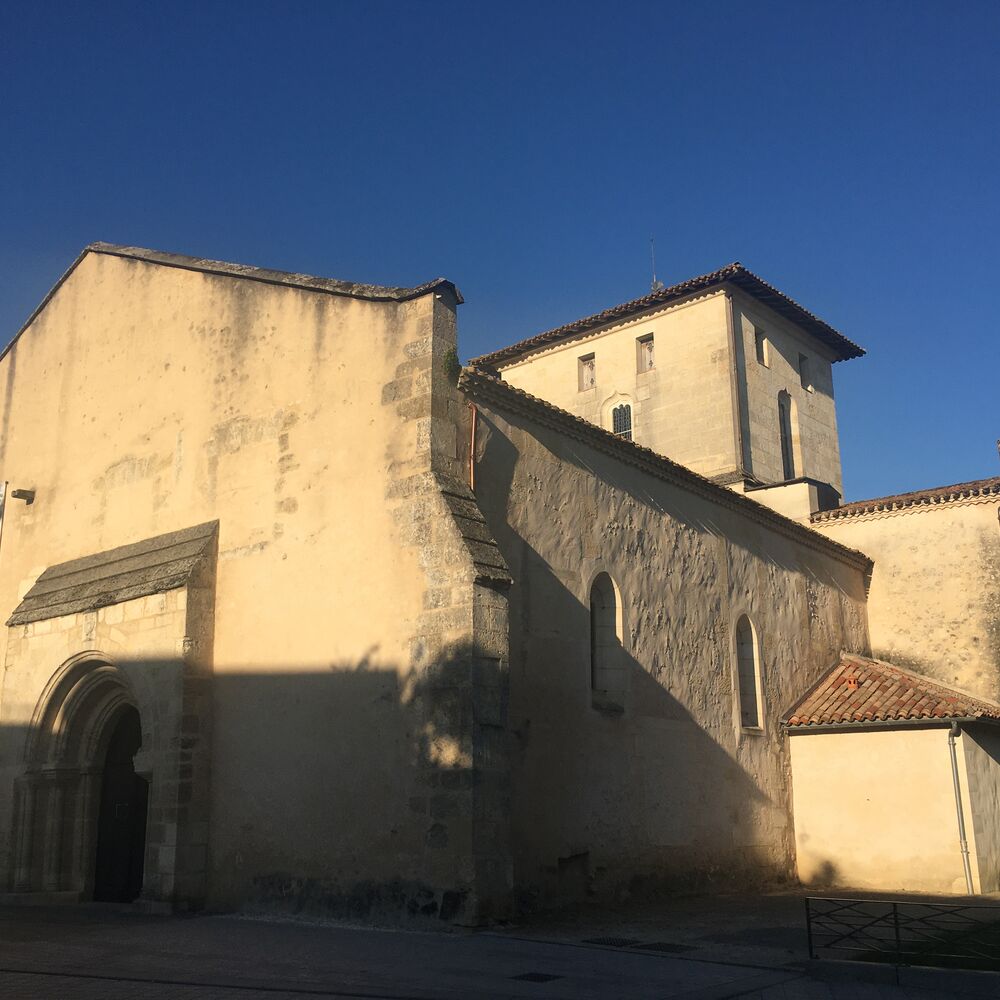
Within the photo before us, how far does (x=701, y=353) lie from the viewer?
25.4 m

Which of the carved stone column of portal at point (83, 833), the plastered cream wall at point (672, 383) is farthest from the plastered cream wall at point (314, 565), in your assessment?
the plastered cream wall at point (672, 383)

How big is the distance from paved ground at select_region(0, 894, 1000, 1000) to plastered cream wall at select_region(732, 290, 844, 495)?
15288 millimetres

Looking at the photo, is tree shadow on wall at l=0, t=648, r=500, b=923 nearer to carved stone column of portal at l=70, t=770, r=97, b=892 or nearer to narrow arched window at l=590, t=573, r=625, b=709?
carved stone column of portal at l=70, t=770, r=97, b=892

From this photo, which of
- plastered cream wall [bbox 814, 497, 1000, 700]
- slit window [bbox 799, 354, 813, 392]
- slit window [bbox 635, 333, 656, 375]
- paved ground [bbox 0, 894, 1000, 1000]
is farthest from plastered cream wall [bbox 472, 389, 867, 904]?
slit window [bbox 799, 354, 813, 392]

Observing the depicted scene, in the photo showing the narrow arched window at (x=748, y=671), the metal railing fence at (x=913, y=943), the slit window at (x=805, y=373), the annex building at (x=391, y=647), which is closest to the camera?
the metal railing fence at (x=913, y=943)

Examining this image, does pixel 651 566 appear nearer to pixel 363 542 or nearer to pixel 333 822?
pixel 363 542

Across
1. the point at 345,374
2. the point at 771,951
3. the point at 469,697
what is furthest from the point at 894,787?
the point at 345,374

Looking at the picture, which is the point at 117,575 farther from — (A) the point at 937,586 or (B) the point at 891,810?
(A) the point at 937,586

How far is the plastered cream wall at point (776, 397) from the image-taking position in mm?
25312

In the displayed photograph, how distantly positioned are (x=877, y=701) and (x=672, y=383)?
10.4 m

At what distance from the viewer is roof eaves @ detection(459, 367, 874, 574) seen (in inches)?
502

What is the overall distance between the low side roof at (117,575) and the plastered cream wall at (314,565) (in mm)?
233

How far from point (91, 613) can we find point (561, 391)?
53.8 feet

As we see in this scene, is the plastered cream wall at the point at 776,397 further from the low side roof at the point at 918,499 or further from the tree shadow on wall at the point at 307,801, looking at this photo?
the tree shadow on wall at the point at 307,801
